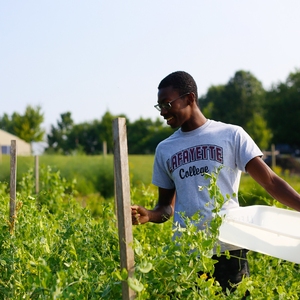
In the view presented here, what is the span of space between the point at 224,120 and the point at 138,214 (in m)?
44.5

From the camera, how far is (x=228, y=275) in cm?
249

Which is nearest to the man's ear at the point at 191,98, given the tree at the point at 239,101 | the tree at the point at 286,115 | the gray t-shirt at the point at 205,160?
the gray t-shirt at the point at 205,160

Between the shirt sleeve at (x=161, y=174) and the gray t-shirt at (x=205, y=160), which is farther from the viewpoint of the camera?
the shirt sleeve at (x=161, y=174)

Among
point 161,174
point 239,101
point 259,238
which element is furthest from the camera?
point 239,101

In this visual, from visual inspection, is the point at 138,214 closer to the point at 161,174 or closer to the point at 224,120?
the point at 161,174

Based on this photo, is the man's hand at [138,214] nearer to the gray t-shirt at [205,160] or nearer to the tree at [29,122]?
the gray t-shirt at [205,160]

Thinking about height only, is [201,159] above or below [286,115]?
below

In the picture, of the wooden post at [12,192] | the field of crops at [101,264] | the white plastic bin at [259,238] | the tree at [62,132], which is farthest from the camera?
the tree at [62,132]

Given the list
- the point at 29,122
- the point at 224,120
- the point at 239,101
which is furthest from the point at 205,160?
the point at 239,101

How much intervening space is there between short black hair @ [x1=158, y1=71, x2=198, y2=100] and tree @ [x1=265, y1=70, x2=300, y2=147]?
35.8 metres

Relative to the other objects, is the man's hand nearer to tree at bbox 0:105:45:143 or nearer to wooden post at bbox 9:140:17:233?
wooden post at bbox 9:140:17:233

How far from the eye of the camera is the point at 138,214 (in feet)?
7.60

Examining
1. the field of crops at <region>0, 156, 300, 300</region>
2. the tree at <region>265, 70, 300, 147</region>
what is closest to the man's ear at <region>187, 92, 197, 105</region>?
the field of crops at <region>0, 156, 300, 300</region>

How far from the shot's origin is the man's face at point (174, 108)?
Result: 245 cm
